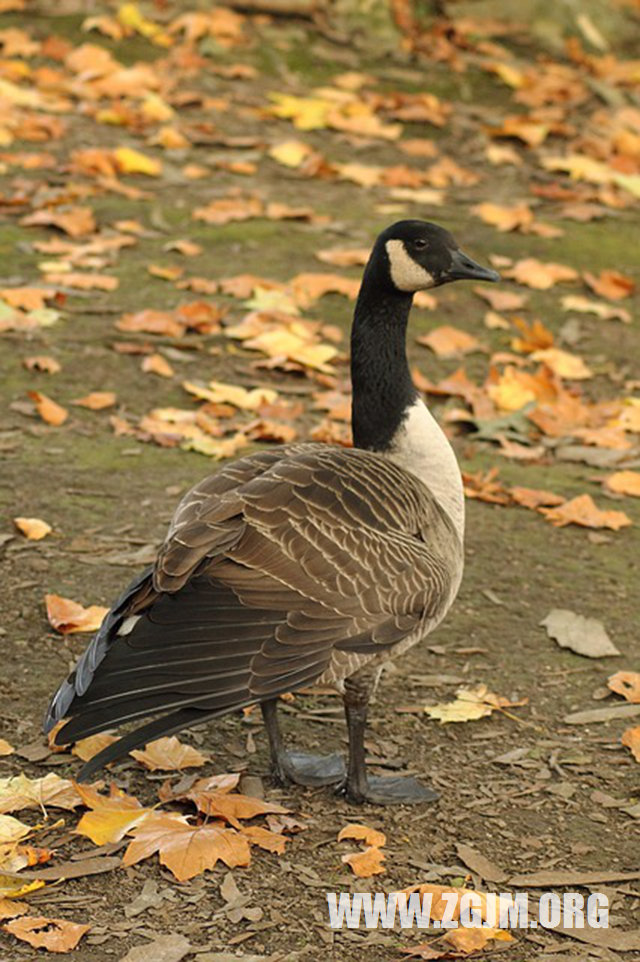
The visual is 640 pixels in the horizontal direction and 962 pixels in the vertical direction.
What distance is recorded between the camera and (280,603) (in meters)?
3.90

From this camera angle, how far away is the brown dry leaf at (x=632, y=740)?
4.49 meters

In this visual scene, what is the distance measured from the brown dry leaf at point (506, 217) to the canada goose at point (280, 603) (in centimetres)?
482

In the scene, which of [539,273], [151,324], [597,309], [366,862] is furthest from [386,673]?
[539,273]

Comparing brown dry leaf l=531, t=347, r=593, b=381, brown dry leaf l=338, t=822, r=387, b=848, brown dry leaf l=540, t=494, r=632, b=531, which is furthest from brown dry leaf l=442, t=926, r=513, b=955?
brown dry leaf l=531, t=347, r=593, b=381

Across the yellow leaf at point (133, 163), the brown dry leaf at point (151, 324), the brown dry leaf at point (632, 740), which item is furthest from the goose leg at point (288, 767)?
the yellow leaf at point (133, 163)

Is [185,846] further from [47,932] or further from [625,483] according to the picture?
[625,483]

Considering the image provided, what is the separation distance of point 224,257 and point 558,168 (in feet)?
10.5

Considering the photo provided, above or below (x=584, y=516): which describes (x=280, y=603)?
above

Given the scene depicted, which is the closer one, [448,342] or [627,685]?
[627,685]

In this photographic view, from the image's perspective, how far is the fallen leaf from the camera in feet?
16.8

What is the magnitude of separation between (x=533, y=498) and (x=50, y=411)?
2186 millimetres

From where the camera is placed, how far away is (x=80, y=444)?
20.5 ft

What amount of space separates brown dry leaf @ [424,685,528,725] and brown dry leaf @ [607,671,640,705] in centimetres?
32

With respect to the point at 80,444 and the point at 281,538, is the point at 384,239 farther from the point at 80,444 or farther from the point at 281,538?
the point at 80,444
